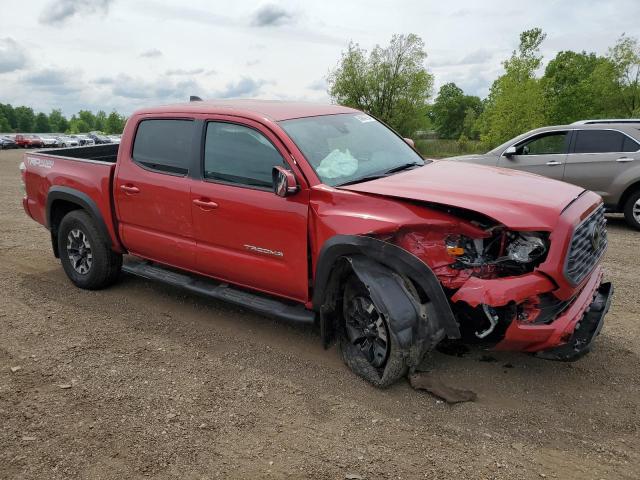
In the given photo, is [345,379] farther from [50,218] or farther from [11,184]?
[11,184]

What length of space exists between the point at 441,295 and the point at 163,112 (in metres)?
3.10

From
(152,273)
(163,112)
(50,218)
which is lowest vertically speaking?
(152,273)

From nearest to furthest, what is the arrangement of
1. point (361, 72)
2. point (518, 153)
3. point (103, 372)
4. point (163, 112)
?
point (103, 372) → point (163, 112) → point (518, 153) → point (361, 72)

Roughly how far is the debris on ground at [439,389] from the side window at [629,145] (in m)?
6.79

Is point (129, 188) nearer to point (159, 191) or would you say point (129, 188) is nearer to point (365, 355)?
point (159, 191)

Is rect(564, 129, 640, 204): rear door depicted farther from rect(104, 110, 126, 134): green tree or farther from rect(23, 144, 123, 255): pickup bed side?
rect(104, 110, 126, 134): green tree

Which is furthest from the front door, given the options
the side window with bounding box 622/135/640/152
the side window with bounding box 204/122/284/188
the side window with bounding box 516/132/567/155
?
the side window with bounding box 622/135/640/152

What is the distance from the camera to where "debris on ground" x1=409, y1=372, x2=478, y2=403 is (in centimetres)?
356

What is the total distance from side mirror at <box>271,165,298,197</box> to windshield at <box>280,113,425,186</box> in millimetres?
237

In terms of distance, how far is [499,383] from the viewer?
12.4 feet

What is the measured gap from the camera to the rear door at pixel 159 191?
4.66 meters

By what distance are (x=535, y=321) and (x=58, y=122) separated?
191 meters

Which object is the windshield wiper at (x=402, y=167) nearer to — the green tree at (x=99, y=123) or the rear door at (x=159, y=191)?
the rear door at (x=159, y=191)

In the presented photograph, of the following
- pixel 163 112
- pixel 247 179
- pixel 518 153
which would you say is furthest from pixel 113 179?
pixel 518 153
